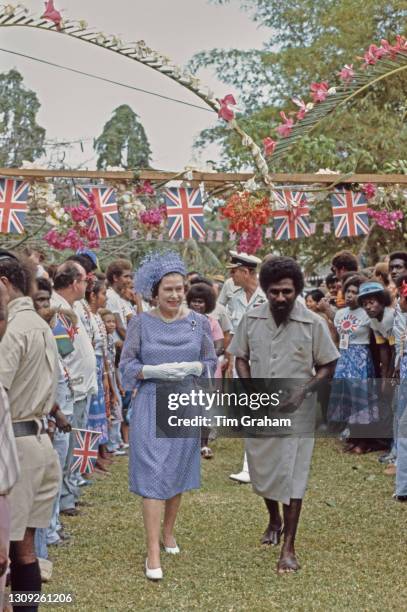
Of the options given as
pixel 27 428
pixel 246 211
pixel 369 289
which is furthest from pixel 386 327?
pixel 27 428

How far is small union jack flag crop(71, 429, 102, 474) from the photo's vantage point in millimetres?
8024

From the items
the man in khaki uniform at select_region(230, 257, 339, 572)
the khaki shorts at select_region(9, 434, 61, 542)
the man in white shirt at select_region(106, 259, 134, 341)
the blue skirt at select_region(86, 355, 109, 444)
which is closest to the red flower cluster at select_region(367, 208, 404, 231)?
the man in white shirt at select_region(106, 259, 134, 341)

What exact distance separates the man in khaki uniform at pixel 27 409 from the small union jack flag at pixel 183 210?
15.8 ft

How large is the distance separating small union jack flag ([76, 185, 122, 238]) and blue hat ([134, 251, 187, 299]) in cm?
270

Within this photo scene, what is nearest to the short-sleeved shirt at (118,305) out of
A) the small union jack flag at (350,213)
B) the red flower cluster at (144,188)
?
the red flower cluster at (144,188)

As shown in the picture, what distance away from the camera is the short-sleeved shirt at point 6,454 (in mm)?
3816

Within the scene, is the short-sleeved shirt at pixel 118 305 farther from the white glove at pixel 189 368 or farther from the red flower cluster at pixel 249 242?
the white glove at pixel 189 368

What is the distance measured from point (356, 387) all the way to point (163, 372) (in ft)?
18.5

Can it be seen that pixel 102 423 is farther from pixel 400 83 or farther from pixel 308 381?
pixel 400 83

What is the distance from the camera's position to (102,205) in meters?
9.62

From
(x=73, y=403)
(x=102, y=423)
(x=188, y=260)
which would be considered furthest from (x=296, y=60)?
(x=73, y=403)

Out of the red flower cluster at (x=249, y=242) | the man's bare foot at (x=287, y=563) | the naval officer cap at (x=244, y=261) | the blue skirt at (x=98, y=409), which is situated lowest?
the man's bare foot at (x=287, y=563)

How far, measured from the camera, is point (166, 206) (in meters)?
9.99

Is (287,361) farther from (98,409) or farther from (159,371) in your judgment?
(98,409)
